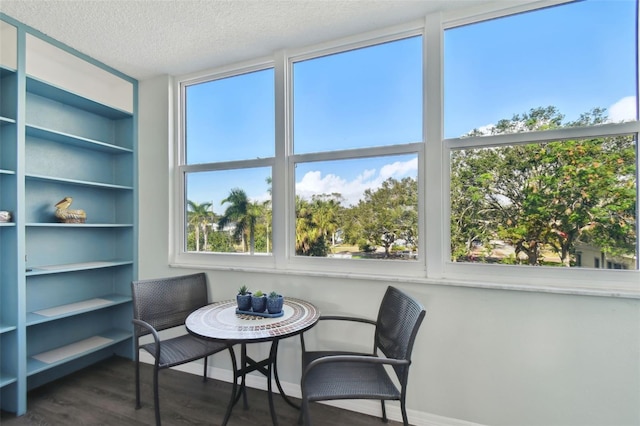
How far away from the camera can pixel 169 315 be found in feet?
7.06

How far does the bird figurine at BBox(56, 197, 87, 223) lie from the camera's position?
7.41ft

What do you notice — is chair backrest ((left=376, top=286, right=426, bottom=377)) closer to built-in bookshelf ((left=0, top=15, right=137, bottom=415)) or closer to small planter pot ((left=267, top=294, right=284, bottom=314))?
small planter pot ((left=267, top=294, right=284, bottom=314))

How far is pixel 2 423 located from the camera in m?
1.77

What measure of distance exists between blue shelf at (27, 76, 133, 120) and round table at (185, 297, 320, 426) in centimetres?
197

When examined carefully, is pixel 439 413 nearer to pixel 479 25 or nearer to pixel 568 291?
pixel 568 291

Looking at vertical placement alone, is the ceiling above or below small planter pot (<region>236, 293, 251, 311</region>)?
above

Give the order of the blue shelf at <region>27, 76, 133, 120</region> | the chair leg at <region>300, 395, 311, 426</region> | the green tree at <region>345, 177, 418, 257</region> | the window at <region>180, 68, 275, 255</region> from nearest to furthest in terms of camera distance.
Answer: the chair leg at <region>300, 395, 311, 426</region> < the green tree at <region>345, 177, 418, 257</region> < the blue shelf at <region>27, 76, 133, 120</region> < the window at <region>180, 68, 275, 255</region>

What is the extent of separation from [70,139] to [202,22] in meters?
1.43

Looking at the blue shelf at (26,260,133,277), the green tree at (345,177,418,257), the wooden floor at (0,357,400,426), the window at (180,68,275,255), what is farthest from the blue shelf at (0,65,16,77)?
the green tree at (345,177,418,257)

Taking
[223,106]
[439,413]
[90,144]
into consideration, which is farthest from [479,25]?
[90,144]

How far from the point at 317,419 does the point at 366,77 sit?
93.4 inches

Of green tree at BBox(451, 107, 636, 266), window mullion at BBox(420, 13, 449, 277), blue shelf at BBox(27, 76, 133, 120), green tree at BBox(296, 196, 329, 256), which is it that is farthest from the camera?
green tree at BBox(296, 196, 329, 256)

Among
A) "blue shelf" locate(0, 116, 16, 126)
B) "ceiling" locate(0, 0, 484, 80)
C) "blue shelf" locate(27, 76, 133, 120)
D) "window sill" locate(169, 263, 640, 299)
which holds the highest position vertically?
"ceiling" locate(0, 0, 484, 80)

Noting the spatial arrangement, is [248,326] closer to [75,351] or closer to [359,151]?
[359,151]
